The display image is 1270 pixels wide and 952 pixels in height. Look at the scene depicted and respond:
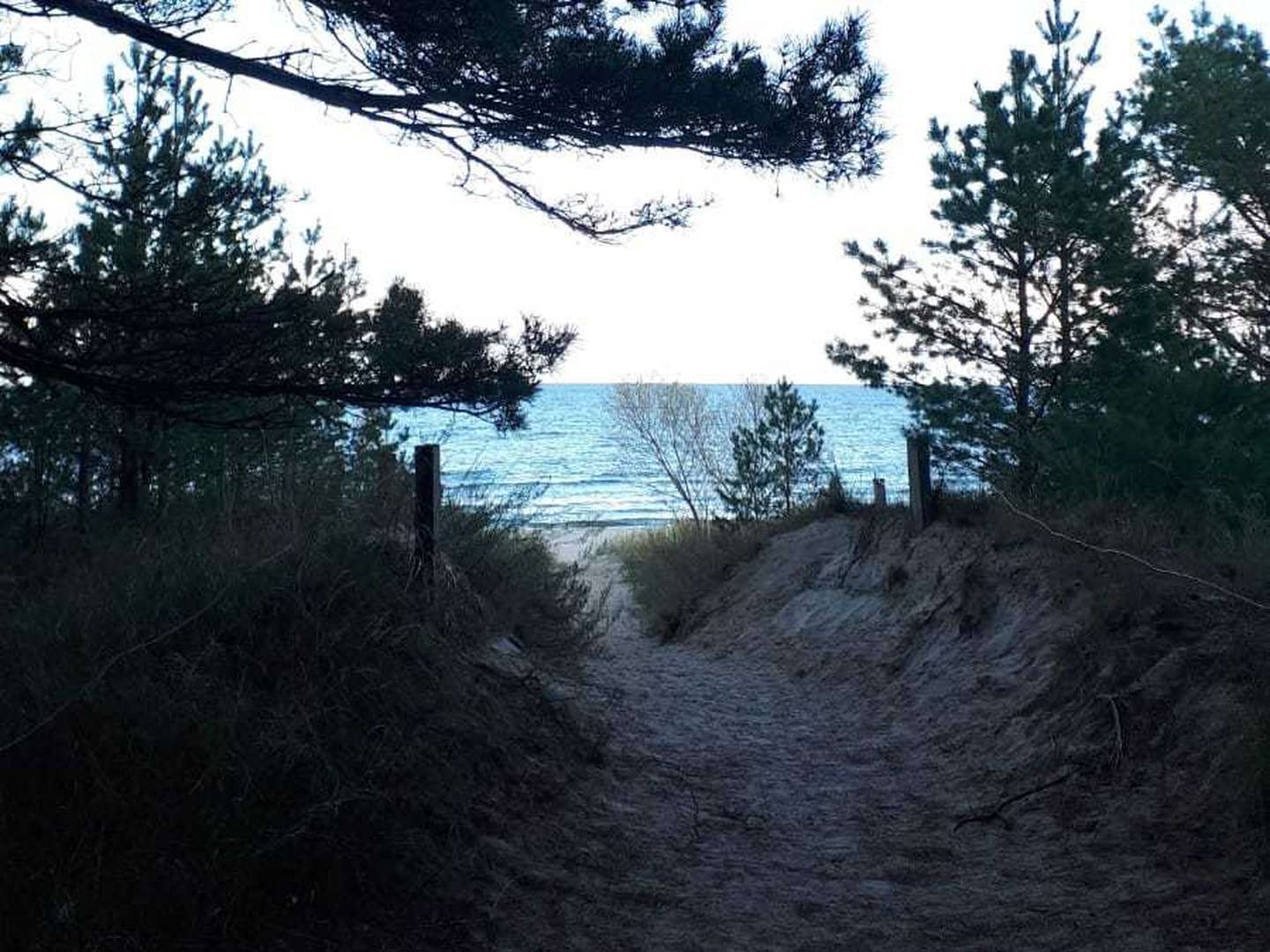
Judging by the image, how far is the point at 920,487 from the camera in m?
12.0

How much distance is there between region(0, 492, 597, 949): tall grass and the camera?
3840mm

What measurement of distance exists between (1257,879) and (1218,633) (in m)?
2.25

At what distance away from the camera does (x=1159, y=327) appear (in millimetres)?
14680

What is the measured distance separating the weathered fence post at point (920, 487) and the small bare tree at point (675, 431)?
1601cm

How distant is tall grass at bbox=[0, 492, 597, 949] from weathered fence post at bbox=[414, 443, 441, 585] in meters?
0.15

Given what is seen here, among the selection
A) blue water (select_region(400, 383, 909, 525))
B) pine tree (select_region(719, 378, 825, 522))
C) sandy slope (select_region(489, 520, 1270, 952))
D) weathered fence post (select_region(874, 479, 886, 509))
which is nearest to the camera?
sandy slope (select_region(489, 520, 1270, 952))

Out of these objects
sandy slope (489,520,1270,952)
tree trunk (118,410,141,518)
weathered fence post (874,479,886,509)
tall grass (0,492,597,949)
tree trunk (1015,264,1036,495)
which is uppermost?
A: tree trunk (1015,264,1036,495)

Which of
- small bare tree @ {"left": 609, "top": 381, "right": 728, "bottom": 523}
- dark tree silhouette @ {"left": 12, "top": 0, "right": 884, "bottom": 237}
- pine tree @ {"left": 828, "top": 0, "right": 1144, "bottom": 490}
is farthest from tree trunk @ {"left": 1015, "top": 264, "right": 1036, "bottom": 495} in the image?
small bare tree @ {"left": 609, "top": 381, "right": 728, "bottom": 523}

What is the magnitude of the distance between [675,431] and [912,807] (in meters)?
22.4

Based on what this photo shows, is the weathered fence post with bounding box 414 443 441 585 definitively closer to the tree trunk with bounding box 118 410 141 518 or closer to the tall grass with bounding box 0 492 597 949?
the tall grass with bounding box 0 492 597 949

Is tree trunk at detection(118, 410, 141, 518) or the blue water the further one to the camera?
the blue water

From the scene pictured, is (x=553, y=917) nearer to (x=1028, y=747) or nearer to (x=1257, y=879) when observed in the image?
(x=1257, y=879)

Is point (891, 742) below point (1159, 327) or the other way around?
below

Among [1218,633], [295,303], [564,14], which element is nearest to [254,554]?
[295,303]
